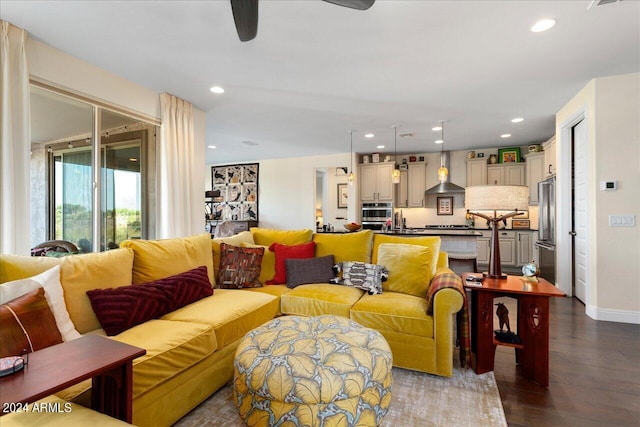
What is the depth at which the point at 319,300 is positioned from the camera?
2.50 m

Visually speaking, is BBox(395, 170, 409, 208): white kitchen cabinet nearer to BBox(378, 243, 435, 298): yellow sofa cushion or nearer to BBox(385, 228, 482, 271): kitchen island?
BBox(385, 228, 482, 271): kitchen island

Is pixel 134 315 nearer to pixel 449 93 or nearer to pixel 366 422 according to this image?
pixel 366 422

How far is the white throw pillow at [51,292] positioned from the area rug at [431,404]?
0.77 meters

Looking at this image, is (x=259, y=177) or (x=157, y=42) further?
(x=259, y=177)

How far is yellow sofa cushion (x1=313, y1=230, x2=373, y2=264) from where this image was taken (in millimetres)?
3053

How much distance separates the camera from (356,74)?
3146mm

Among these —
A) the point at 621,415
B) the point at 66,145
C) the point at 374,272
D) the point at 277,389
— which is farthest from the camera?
the point at 66,145

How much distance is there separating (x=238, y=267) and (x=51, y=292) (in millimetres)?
1490

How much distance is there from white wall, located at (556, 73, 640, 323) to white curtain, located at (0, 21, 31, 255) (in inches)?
214

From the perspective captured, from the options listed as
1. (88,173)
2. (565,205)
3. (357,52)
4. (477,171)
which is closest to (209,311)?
(88,173)

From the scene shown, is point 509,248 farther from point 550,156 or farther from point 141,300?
point 141,300

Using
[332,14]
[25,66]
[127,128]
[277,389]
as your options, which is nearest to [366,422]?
[277,389]

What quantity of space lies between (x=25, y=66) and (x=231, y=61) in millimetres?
1616

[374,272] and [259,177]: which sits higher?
[259,177]
